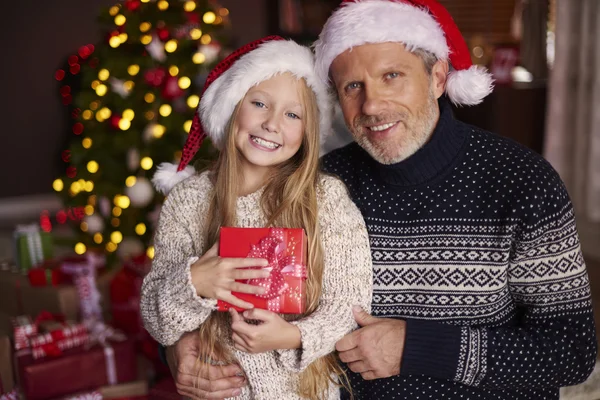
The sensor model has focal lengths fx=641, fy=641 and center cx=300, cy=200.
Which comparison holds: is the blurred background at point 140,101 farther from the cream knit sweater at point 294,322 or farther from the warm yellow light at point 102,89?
the cream knit sweater at point 294,322

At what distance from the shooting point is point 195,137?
196 centimetres

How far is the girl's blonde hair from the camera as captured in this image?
1.61 metres

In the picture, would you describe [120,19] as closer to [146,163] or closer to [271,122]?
[146,163]

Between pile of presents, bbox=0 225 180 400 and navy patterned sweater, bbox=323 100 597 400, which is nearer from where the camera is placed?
navy patterned sweater, bbox=323 100 597 400

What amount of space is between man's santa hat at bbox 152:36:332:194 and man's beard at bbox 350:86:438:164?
0.63 feet

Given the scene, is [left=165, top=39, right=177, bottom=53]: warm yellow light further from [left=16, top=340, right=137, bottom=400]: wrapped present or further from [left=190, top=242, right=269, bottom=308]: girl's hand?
[left=190, top=242, right=269, bottom=308]: girl's hand

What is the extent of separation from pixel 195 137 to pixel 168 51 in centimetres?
194

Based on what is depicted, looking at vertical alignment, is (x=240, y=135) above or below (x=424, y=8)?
below

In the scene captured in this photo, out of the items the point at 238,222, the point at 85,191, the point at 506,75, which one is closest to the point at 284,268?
the point at 238,222

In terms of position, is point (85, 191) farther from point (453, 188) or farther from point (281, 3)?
point (281, 3)

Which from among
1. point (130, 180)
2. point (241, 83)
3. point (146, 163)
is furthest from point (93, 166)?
point (241, 83)

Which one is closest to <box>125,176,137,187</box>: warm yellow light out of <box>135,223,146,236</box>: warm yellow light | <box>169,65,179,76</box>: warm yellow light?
<box>135,223,146,236</box>: warm yellow light

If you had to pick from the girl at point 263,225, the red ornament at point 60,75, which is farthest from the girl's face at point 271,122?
the red ornament at point 60,75

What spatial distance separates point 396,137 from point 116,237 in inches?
109
